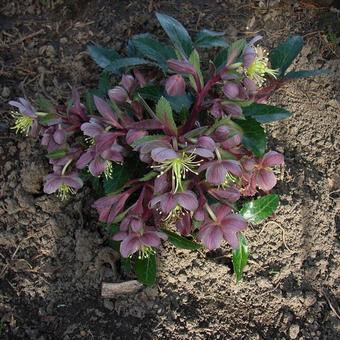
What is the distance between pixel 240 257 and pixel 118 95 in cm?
59

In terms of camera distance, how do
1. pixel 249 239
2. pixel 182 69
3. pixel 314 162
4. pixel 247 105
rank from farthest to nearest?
1. pixel 314 162
2. pixel 249 239
3. pixel 247 105
4. pixel 182 69

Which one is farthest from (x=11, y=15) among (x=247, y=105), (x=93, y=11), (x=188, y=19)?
(x=247, y=105)

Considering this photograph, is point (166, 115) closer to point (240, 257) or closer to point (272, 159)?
point (272, 159)

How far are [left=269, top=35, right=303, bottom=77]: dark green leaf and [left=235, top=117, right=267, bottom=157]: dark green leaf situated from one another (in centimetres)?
33

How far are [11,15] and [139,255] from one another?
114cm

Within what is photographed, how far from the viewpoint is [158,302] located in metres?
1.76

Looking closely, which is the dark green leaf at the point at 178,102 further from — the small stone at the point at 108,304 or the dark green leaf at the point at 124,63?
the small stone at the point at 108,304

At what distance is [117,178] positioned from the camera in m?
1.62

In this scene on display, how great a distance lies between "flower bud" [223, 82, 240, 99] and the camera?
152cm

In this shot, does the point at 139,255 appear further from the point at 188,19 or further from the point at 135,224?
Result: the point at 188,19

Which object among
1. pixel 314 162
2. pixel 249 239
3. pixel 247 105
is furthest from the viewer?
pixel 314 162

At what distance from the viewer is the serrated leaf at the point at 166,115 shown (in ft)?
4.55

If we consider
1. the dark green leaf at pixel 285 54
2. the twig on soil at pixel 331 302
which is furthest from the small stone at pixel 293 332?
the dark green leaf at pixel 285 54

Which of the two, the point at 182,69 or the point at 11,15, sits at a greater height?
the point at 182,69
